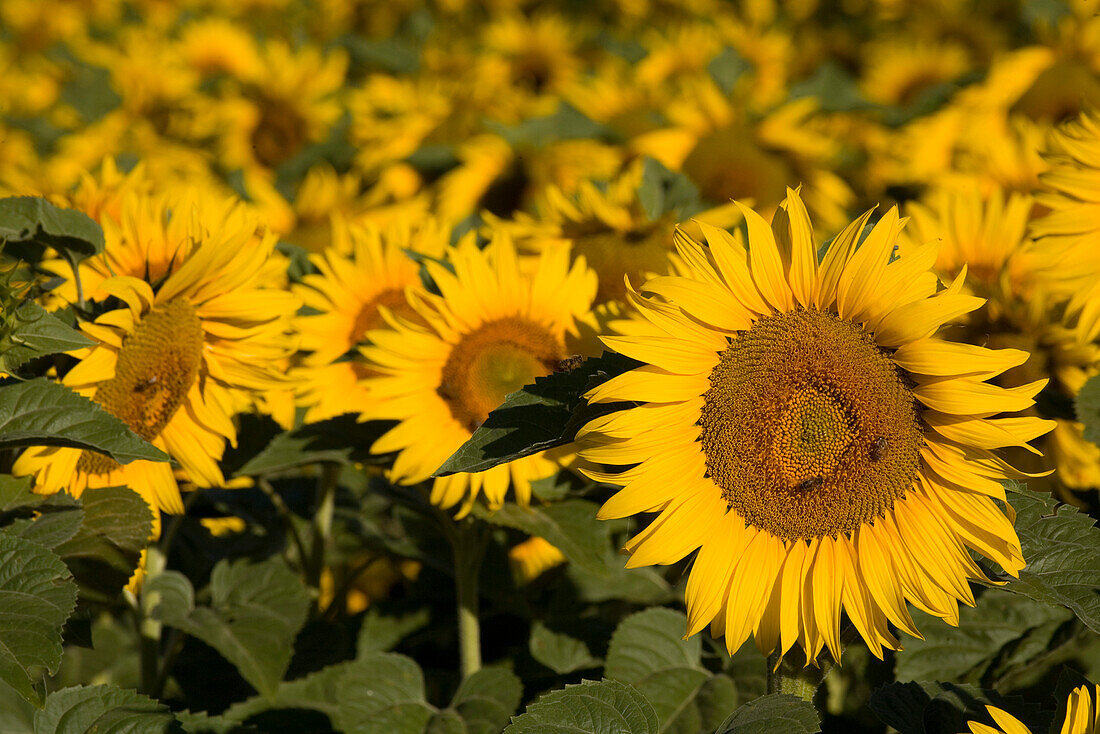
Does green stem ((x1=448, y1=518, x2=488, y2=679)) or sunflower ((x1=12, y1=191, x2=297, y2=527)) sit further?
green stem ((x1=448, y1=518, x2=488, y2=679))

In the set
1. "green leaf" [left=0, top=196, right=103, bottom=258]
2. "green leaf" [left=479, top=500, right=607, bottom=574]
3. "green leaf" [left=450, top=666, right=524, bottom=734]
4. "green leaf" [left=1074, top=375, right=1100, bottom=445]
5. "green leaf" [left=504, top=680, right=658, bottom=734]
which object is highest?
"green leaf" [left=0, top=196, right=103, bottom=258]

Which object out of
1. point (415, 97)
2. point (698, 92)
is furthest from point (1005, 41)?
point (415, 97)

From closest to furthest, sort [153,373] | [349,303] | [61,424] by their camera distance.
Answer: [61,424]
[153,373]
[349,303]

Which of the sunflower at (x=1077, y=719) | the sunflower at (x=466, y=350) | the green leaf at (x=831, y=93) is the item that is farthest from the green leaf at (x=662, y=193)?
the green leaf at (x=831, y=93)

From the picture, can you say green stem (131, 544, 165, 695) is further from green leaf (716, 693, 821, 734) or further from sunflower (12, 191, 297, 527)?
green leaf (716, 693, 821, 734)

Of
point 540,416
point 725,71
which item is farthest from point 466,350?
point 725,71

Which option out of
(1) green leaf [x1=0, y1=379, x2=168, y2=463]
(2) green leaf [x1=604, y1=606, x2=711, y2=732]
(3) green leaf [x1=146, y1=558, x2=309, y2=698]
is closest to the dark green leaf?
(3) green leaf [x1=146, y1=558, x2=309, y2=698]

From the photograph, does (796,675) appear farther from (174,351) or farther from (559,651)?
(174,351)

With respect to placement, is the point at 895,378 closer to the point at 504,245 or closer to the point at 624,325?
the point at 624,325

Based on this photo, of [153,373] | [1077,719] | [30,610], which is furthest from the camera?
[153,373]
